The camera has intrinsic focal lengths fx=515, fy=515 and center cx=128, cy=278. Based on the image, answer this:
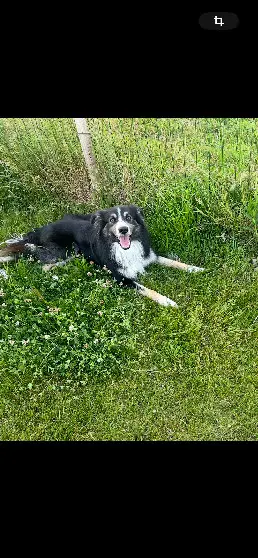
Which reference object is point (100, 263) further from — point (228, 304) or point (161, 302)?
A: point (228, 304)

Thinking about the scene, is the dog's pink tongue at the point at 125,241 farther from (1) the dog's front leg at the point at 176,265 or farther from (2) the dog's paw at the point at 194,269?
(2) the dog's paw at the point at 194,269

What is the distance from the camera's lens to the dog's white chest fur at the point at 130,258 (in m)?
3.53

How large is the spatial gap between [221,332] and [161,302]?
0.44 metres

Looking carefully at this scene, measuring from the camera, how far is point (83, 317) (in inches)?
124

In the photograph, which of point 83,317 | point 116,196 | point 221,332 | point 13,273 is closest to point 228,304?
point 221,332

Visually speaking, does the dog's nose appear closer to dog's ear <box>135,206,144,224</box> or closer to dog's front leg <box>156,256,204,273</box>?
dog's ear <box>135,206,144,224</box>

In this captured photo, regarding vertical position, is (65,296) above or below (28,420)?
above

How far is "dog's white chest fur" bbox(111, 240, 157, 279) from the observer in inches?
139

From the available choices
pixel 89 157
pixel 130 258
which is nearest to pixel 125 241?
pixel 130 258
